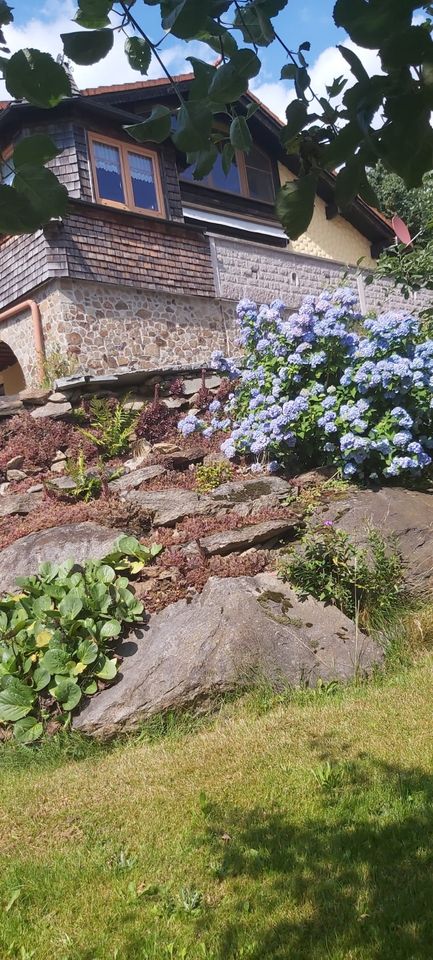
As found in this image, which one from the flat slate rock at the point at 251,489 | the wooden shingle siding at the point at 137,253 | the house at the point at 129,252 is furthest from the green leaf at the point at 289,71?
the wooden shingle siding at the point at 137,253

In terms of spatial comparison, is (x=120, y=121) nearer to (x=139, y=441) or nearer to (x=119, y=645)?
(x=139, y=441)

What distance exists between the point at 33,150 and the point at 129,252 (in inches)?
477

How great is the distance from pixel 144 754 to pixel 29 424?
574 centimetres

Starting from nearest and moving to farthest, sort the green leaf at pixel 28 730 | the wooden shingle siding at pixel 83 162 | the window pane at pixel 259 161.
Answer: the green leaf at pixel 28 730 → the wooden shingle siding at pixel 83 162 → the window pane at pixel 259 161

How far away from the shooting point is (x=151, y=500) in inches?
271

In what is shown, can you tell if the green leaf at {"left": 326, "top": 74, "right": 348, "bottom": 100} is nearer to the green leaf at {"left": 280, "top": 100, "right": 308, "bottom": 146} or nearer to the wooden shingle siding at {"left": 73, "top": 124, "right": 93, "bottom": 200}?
the green leaf at {"left": 280, "top": 100, "right": 308, "bottom": 146}

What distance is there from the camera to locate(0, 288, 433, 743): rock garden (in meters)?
4.82

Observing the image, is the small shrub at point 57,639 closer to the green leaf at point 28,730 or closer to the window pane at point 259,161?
the green leaf at point 28,730

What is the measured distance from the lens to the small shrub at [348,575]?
5.46 metres

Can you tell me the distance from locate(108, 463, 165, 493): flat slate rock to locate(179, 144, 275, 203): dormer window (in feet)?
31.7

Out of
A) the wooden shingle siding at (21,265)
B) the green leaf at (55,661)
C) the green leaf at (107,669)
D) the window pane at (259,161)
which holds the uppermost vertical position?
the window pane at (259,161)

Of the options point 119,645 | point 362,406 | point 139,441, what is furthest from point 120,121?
point 119,645

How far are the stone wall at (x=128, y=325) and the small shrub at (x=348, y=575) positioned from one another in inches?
298

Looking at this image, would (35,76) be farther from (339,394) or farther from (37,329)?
(37,329)
